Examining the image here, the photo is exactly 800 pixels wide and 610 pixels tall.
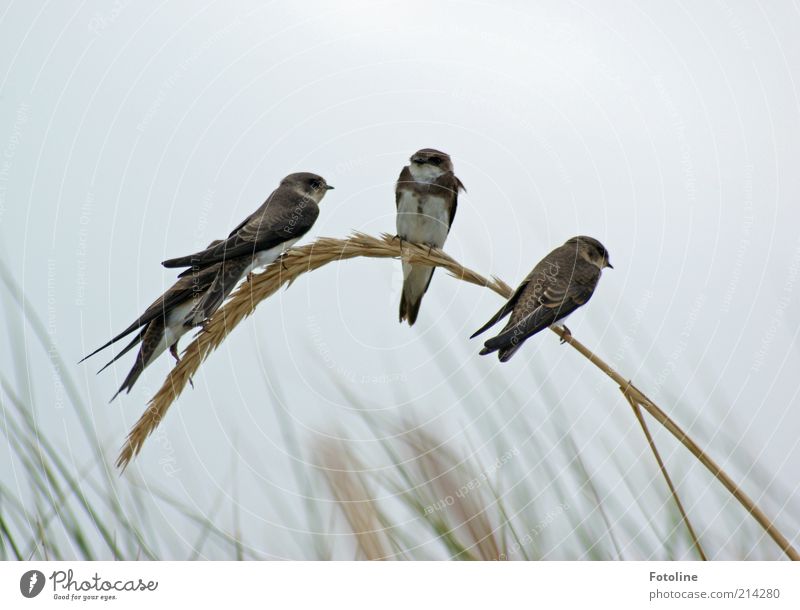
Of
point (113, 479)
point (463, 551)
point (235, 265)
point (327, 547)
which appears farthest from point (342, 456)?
point (235, 265)

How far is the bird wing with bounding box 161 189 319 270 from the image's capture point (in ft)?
9.09

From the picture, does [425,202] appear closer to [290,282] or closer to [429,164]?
[429,164]

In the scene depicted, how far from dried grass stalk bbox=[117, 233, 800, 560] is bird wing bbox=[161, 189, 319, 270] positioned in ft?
0.56

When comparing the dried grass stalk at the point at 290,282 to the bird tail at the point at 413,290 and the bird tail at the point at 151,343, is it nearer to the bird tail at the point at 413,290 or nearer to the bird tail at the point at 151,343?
the bird tail at the point at 151,343

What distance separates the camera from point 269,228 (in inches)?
122

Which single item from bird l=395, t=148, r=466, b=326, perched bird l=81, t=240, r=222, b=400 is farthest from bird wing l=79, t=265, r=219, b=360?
bird l=395, t=148, r=466, b=326

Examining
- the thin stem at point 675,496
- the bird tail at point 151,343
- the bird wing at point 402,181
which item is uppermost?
the bird wing at point 402,181

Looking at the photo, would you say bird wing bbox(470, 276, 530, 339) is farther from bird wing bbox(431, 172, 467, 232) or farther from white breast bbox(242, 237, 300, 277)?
bird wing bbox(431, 172, 467, 232)

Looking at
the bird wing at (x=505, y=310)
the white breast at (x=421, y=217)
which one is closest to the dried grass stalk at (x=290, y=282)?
the bird wing at (x=505, y=310)

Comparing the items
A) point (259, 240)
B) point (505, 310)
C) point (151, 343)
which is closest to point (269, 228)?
point (259, 240)

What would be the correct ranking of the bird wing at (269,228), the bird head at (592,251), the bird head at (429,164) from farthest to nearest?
the bird head at (429,164) → the bird head at (592,251) → the bird wing at (269,228)

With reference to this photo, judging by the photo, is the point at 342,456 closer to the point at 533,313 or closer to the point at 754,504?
the point at 533,313
